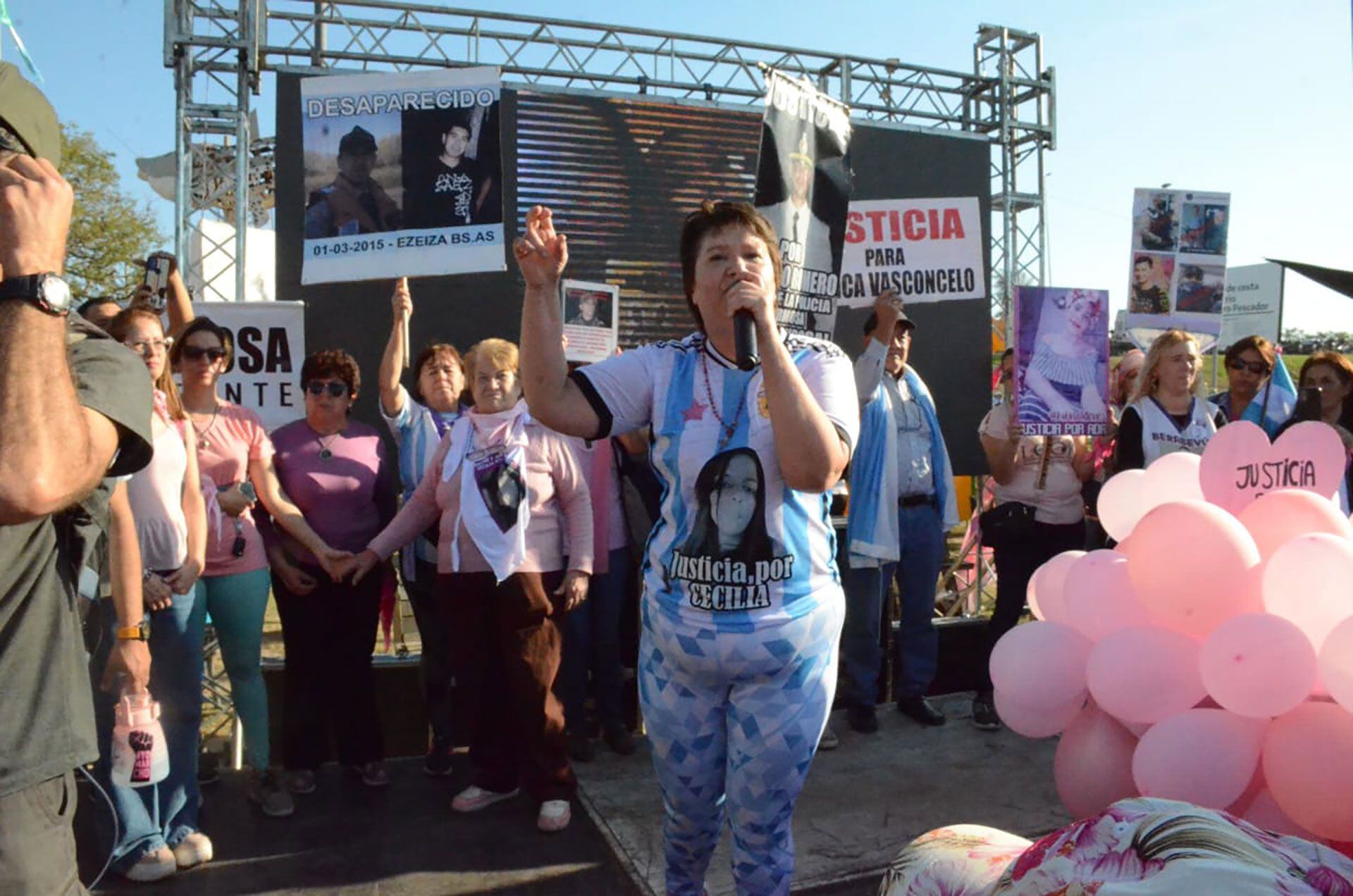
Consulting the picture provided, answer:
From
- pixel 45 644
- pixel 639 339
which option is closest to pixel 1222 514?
pixel 45 644

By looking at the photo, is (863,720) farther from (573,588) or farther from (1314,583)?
(1314,583)

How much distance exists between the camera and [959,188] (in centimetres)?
758

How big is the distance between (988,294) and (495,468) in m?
4.74

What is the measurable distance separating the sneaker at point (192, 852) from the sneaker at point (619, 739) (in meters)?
1.67

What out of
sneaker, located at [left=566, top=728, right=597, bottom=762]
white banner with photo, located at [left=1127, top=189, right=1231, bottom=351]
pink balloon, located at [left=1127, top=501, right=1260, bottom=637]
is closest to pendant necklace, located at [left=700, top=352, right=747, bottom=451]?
pink balloon, located at [left=1127, top=501, right=1260, bottom=637]

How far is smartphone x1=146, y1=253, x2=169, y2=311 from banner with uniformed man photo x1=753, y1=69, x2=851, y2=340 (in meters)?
2.33

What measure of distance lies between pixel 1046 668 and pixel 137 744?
6.85 ft

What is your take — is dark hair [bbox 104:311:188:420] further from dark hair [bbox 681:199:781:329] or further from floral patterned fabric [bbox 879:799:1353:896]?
floral patterned fabric [bbox 879:799:1353:896]

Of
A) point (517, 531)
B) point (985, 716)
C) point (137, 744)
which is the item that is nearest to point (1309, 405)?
point (985, 716)

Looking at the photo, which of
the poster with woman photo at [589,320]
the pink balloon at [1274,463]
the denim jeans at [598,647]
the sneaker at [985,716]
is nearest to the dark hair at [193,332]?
the denim jeans at [598,647]

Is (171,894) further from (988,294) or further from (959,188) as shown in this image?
(959,188)

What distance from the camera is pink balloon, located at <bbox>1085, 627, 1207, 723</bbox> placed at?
183cm

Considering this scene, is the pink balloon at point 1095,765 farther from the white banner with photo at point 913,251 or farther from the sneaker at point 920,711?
the white banner with photo at point 913,251

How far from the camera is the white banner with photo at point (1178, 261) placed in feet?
19.6
